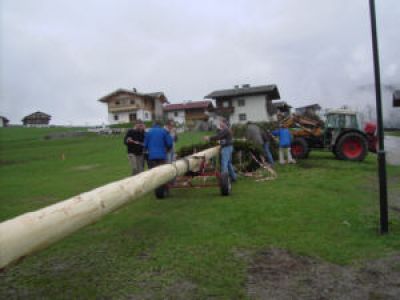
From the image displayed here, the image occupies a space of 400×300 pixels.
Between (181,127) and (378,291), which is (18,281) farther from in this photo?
(181,127)

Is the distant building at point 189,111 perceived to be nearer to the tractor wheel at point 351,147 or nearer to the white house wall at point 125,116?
the white house wall at point 125,116

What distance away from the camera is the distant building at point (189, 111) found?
212 ft

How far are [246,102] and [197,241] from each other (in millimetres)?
48833

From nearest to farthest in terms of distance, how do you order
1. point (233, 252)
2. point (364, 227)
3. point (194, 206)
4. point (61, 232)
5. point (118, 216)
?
point (61, 232), point (233, 252), point (364, 227), point (118, 216), point (194, 206)

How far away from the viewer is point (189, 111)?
66.9m

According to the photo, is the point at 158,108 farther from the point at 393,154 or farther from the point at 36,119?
the point at 393,154

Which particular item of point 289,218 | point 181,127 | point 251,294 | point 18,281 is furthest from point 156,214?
point 181,127

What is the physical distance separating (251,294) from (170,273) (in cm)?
97

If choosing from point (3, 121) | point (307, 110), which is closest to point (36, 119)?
point (3, 121)

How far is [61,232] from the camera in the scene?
138 inches

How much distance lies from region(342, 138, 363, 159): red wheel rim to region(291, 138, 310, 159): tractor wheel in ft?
4.86

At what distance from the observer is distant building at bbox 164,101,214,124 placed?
6456 centimetres

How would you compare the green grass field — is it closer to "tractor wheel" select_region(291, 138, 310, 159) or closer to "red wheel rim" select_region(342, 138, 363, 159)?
"red wheel rim" select_region(342, 138, 363, 159)

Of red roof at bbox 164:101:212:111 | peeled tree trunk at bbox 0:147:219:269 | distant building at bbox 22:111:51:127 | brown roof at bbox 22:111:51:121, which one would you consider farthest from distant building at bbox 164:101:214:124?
peeled tree trunk at bbox 0:147:219:269
